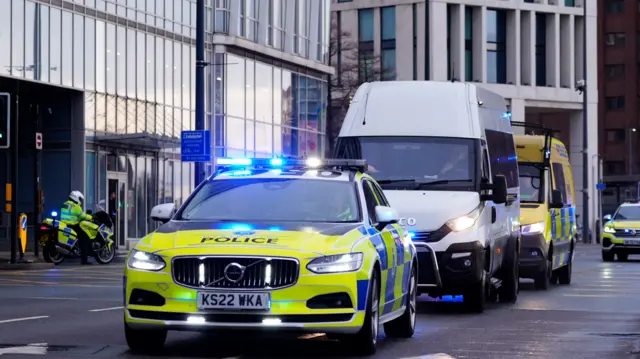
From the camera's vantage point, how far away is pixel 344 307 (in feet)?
35.9

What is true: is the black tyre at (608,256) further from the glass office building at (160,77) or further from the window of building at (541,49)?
the window of building at (541,49)

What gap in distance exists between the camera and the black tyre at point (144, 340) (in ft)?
37.2

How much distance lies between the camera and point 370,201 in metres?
13.0

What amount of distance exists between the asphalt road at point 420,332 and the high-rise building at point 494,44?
60.6 metres

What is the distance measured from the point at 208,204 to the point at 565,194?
16.7 metres

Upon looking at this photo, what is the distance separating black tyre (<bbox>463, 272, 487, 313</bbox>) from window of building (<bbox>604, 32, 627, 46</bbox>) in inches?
4279

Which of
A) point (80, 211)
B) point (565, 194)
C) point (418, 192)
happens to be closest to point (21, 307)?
point (418, 192)

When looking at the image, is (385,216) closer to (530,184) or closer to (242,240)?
(242,240)

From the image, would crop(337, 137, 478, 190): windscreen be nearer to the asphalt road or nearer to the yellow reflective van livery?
the asphalt road

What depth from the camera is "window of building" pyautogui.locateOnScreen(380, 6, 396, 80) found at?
279ft

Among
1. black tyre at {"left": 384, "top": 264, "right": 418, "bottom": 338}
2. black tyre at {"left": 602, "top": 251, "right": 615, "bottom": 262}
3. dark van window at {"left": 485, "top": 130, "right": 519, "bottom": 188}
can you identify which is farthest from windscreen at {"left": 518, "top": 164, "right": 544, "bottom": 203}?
black tyre at {"left": 602, "top": 251, "right": 615, "bottom": 262}

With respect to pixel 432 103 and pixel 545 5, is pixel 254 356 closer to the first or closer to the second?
pixel 432 103

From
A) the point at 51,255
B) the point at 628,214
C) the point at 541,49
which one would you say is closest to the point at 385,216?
the point at 51,255

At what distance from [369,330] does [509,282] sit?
9072 millimetres
